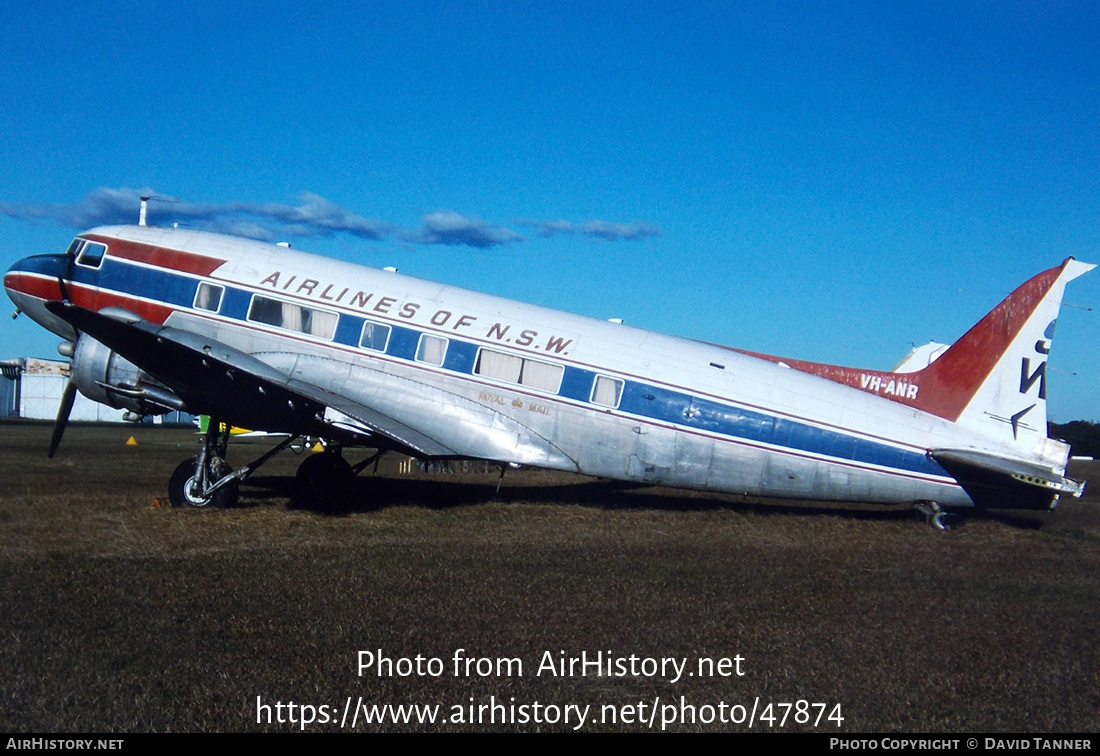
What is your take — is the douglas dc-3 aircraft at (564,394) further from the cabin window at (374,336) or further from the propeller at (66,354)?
the propeller at (66,354)

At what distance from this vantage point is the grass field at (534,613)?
18.3ft

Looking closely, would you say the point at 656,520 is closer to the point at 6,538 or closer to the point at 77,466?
the point at 6,538

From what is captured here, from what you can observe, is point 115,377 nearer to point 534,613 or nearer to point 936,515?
point 534,613

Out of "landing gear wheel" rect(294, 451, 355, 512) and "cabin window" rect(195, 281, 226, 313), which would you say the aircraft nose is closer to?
"cabin window" rect(195, 281, 226, 313)

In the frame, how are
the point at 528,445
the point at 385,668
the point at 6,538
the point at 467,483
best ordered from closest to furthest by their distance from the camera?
the point at 385,668 < the point at 6,538 < the point at 528,445 < the point at 467,483

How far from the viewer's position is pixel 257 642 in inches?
262

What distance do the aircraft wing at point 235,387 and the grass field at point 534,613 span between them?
139 centimetres

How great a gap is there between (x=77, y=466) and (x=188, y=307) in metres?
9.81

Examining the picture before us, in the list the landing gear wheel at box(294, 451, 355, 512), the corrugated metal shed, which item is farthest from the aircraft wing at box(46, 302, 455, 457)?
the corrugated metal shed

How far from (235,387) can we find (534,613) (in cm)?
702

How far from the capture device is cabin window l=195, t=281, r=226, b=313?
14508 mm

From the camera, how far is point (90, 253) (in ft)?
49.5

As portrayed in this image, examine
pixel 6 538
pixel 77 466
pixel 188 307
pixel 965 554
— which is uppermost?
pixel 188 307
